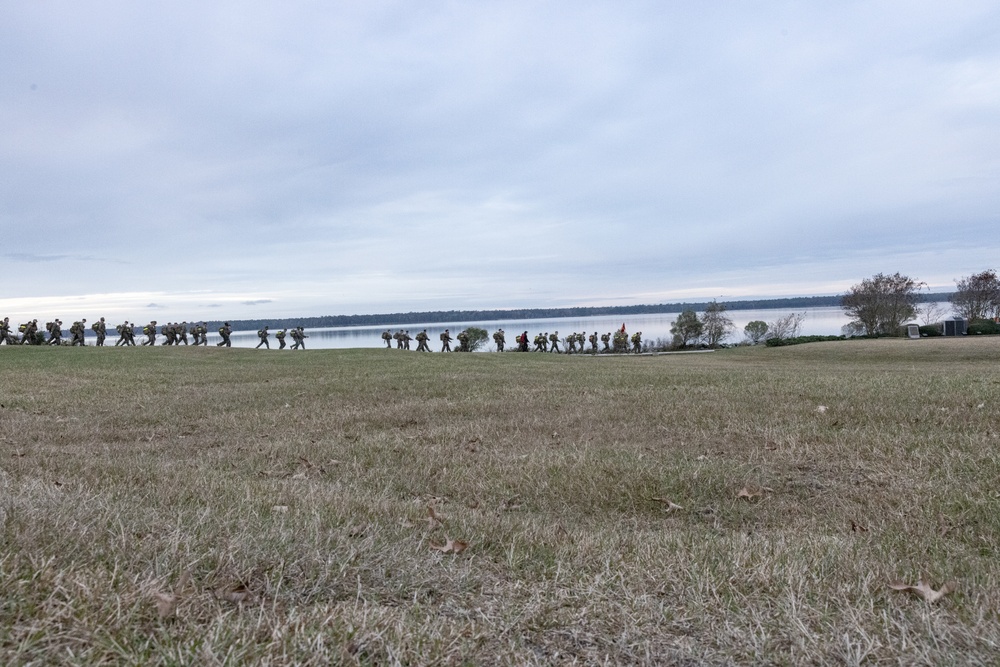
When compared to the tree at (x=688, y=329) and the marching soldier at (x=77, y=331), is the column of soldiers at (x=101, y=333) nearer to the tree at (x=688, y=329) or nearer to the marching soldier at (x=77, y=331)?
the marching soldier at (x=77, y=331)

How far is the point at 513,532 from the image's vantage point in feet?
15.7

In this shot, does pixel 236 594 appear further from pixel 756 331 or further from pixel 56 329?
pixel 756 331

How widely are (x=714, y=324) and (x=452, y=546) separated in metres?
69.1

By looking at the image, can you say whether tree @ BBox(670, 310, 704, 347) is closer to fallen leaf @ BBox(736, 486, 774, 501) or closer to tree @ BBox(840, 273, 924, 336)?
tree @ BBox(840, 273, 924, 336)

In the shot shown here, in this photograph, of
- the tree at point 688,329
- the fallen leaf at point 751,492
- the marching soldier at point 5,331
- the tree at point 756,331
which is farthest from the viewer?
the tree at point 756,331

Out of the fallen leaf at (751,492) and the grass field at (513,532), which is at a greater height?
the grass field at (513,532)

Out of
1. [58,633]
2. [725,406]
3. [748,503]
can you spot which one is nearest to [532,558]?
[58,633]

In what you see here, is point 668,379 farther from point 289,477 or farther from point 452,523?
point 452,523

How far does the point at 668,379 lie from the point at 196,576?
546 inches

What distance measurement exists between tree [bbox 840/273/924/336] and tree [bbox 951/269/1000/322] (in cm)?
918

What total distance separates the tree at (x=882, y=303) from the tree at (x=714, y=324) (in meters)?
11.3

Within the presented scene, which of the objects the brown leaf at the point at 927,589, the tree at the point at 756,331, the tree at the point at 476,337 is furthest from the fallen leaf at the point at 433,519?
the tree at the point at 756,331

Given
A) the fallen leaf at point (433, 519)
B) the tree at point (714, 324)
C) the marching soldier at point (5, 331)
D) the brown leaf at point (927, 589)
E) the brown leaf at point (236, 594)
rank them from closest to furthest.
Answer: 1. the brown leaf at point (236, 594)
2. the brown leaf at point (927, 589)
3. the fallen leaf at point (433, 519)
4. the marching soldier at point (5, 331)
5. the tree at point (714, 324)

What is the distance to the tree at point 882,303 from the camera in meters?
62.5
